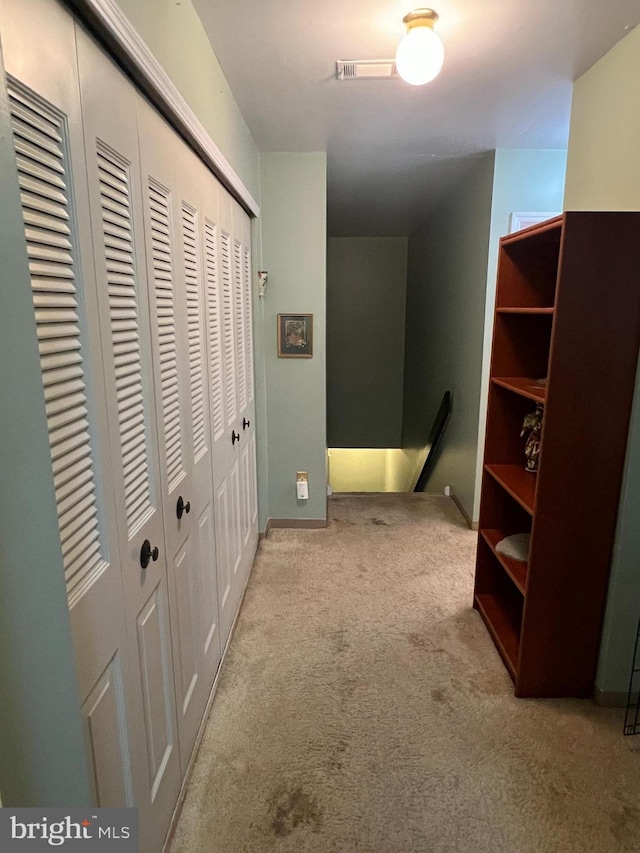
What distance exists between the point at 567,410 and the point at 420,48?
1286 millimetres

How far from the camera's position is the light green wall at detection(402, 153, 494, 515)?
3.24 m

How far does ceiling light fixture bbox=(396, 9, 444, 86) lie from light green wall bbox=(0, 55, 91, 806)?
1468 mm

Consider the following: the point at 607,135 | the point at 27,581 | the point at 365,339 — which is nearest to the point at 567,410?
the point at 607,135

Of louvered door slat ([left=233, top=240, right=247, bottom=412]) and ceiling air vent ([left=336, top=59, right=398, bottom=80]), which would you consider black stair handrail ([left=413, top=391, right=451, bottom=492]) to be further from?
ceiling air vent ([left=336, top=59, right=398, bottom=80])

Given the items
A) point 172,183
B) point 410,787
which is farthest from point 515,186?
point 410,787

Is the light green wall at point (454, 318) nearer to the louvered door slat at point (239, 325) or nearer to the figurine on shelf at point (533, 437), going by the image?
the figurine on shelf at point (533, 437)

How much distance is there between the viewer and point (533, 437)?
2119mm

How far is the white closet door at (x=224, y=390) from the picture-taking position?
1931 mm

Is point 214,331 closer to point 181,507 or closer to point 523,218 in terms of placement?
point 181,507

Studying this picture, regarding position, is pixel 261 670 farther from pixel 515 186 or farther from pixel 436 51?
pixel 515 186

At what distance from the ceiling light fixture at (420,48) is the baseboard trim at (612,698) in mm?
2324

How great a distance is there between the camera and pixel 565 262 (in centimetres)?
158

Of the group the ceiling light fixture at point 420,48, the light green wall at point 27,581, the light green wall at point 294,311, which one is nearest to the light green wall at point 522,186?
the light green wall at point 294,311

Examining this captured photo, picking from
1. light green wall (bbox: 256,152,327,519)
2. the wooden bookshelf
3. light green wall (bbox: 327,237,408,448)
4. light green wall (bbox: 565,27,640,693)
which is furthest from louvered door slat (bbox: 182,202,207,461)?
light green wall (bbox: 327,237,408,448)
